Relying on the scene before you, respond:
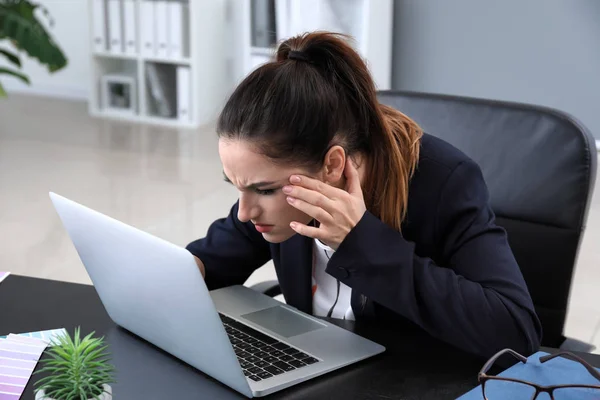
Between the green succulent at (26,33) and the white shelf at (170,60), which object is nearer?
the green succulent at (26,33)

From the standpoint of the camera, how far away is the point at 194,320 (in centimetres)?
106

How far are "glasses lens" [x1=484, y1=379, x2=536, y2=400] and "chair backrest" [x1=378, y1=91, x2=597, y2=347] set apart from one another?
0.52 m

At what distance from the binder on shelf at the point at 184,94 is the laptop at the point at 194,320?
12.9 feet

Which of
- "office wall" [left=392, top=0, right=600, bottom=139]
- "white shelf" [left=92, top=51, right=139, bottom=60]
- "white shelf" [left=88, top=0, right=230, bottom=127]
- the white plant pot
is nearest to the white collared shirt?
the white plant pot

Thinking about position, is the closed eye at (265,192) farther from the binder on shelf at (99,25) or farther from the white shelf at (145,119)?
the binder on shelf at (99,25)

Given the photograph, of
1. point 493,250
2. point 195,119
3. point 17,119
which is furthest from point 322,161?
point 17,119

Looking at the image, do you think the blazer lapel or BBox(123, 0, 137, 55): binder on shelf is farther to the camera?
BBox(123, 0, 137, 55): binder on shelf

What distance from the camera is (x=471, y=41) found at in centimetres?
466

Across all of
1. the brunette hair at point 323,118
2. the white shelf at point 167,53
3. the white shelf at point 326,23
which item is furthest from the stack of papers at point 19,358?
the white shelf at point 167,53

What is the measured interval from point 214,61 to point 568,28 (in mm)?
2065

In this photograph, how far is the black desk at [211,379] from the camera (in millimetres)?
1069

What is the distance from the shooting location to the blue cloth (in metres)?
0.98

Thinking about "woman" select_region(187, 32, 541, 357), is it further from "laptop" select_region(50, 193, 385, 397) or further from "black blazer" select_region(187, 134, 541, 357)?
"laptop" select_region(50, 193, 385, 397)

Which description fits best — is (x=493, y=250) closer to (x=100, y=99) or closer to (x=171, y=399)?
(x=171, y=399)
